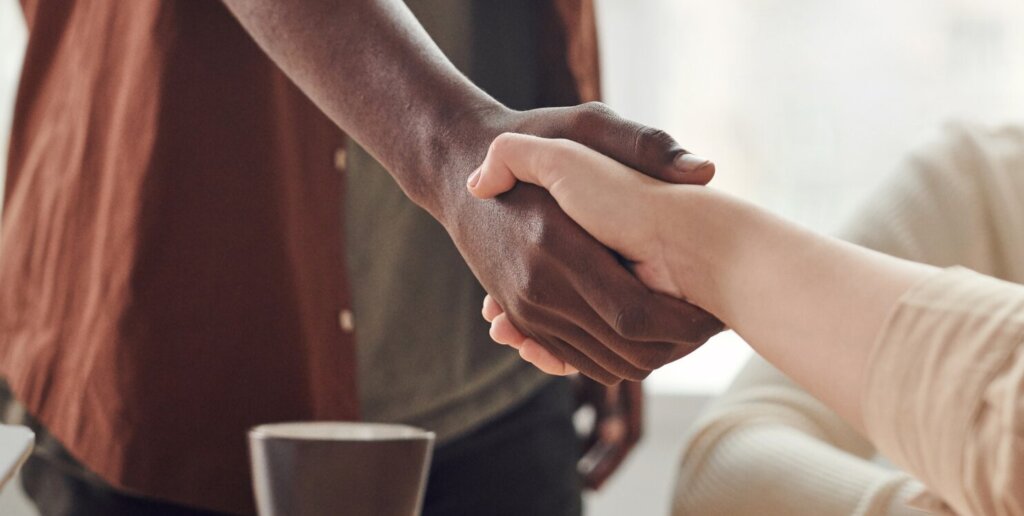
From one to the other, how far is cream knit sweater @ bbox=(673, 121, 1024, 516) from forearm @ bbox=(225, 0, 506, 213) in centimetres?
35

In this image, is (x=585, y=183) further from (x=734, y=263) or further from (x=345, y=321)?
(x=345, y=321)

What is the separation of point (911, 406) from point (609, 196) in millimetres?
299

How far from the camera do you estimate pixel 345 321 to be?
39.0 inches

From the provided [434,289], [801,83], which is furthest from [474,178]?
[801,83]

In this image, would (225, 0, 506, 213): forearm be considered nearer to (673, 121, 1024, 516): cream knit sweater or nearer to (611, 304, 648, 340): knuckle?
(611, 304, 648, 340): knuckle

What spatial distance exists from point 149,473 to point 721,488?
2.22ft

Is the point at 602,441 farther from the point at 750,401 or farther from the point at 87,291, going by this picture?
the point at 87,291

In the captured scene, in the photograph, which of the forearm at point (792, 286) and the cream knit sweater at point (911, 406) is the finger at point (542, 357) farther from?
the cream knit sweater at point (911, 406)

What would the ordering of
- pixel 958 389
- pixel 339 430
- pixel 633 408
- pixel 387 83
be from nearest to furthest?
pixel 958 389
pixel 339 430
pixel 387 83
pixel 633 408

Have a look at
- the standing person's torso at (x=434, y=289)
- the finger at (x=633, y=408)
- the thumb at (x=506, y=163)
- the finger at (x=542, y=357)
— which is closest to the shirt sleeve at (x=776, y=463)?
the finger at (x=633, y=408)

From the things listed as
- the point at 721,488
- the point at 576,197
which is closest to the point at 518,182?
the point at 576,197

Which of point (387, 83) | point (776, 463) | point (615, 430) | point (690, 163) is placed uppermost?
point (387, 83)

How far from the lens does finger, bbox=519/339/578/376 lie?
31.7 inches

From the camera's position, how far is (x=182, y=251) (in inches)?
36.1
